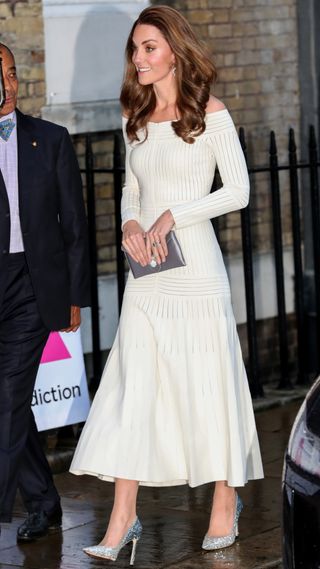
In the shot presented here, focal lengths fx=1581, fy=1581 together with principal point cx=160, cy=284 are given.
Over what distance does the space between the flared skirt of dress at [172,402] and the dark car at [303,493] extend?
1.50 meters

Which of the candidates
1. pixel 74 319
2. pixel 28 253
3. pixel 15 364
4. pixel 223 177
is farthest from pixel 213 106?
pixel 15 364

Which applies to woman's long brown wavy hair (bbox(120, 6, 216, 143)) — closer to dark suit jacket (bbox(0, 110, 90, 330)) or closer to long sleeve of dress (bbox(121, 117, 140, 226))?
long sleeve of dress (bbox(121, 117, 140, 226))

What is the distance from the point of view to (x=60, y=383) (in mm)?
7637

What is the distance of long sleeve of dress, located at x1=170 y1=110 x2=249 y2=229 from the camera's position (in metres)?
5.88

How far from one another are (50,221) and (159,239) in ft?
1.71

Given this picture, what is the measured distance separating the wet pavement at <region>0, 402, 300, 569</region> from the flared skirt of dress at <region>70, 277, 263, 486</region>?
299 mm

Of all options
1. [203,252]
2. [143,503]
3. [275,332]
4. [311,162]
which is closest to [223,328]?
[203,252]

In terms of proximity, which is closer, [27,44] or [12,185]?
[12,185]

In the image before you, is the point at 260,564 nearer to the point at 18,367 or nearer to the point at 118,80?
the point at 18,367

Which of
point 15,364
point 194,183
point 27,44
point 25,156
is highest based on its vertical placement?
point 27,44

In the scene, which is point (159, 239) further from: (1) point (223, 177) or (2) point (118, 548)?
(2) point (118, 548)

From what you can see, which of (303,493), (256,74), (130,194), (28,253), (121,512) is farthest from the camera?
(256,74)

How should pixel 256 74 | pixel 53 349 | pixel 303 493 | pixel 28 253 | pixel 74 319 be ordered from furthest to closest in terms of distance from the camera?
pixel 256 74, pixel 53 349, pixel 74 319, pixel 28 253, pixel 303 493

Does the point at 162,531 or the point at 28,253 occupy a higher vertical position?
the point at 28,253
